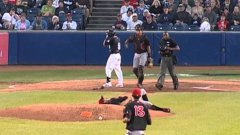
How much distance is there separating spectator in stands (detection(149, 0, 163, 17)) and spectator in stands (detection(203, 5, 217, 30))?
7.45 ft

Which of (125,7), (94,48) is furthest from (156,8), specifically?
(94,48)

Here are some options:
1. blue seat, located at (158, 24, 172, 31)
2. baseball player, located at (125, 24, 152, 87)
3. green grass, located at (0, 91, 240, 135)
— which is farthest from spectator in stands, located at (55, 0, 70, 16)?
green grass, located at (0, 91, 240, 135)

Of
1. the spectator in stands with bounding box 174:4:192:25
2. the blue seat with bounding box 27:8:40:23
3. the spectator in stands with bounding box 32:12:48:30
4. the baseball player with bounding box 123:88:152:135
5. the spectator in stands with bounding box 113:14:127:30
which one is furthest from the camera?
the blue seat with bounding box 27:8:40:23

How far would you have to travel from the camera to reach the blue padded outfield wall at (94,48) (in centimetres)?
3020

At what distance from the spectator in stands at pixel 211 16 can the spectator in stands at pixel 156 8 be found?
2272 mm

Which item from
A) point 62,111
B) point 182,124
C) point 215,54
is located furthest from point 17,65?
point 182,124

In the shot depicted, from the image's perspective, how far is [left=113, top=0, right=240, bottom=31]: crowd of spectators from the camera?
30.5m

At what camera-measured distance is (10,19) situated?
32.2 metres

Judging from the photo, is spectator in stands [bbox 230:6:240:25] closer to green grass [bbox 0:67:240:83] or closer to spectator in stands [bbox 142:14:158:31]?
green grass [bbox 0:67:240:83]

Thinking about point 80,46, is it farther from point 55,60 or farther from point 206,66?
point 206,66

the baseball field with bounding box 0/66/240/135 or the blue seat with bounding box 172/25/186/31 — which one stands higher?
the blue seat with bounding box 172/25/186/31

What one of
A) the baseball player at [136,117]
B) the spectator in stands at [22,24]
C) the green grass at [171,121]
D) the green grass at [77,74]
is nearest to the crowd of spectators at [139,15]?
the spectator in stands at [22,24]

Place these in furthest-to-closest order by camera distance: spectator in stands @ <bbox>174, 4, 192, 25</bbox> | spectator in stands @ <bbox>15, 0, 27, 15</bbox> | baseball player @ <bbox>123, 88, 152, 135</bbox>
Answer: spectator in stands @ <bbox>15, 0, 27, 15</bbox> → spectator in stands @ <bbox>174, 4, 192, 25</bbox> → baseball player @ <bbox>123, 88, 152, 135</bbox>

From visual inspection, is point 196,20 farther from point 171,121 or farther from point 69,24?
point 171,121
